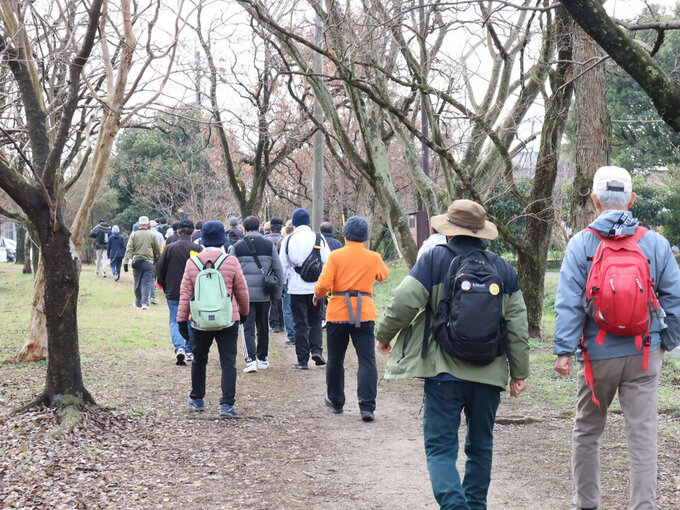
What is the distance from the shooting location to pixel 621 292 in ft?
13.9

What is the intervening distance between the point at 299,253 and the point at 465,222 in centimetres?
698

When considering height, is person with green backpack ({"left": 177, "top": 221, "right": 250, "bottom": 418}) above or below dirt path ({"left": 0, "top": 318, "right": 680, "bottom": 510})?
above

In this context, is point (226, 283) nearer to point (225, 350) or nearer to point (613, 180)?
point (225, 350)

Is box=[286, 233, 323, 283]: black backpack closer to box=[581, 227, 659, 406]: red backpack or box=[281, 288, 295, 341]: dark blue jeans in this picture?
box=[281, 288, 295, 341]: dark blue jeans

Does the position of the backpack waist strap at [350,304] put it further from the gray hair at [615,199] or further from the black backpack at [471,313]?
the gray hair at [615,199]

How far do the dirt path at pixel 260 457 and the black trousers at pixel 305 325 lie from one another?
6.02 ft

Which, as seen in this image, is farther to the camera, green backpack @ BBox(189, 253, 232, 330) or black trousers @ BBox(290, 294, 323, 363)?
black trousers @ BBox(290, 294, 323, 363)

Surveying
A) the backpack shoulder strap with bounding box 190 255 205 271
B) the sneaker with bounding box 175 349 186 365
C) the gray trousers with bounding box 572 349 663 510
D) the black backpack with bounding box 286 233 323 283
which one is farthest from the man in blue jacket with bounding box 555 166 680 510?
the sneaker with bounding box 175 349 186 365

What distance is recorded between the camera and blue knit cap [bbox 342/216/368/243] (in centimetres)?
806

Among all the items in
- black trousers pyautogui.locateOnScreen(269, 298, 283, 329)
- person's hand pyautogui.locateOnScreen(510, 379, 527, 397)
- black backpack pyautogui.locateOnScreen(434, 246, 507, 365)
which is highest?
black backpack pyautogui.locateOnScreen(434, 246, 507, 365)

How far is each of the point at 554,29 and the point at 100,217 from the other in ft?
130

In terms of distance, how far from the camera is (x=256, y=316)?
35.3ft

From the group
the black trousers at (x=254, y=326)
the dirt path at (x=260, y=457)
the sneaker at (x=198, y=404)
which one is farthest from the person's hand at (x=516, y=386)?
the black trousers at (x=254, y=326)

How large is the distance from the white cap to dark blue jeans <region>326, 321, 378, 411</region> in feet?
12.5
